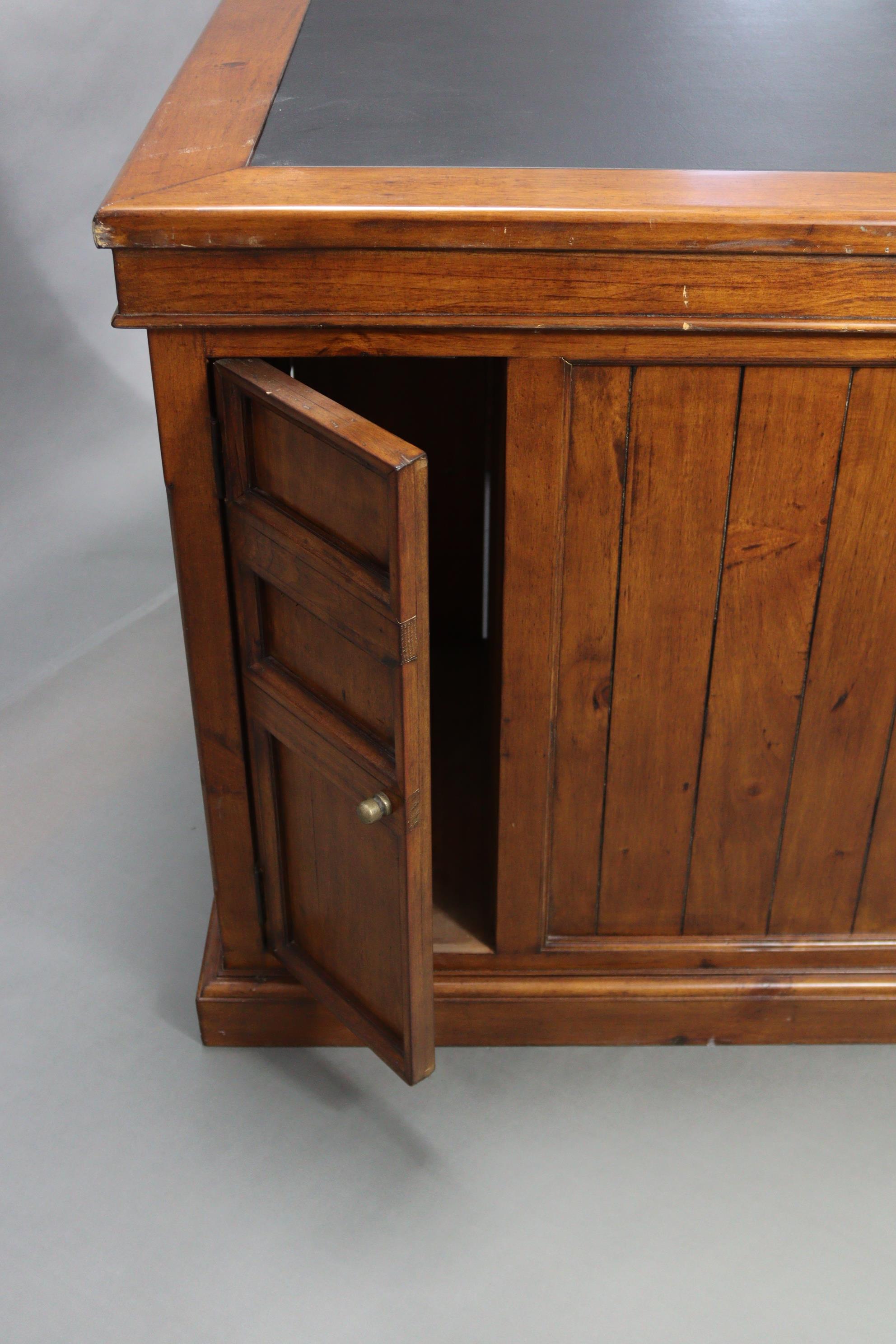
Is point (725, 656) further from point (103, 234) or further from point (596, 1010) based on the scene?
point (103, 234)

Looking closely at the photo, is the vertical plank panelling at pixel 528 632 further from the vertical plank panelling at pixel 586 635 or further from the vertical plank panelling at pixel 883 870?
the vertical plank panelling at pixel 883 870

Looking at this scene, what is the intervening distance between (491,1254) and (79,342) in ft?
8.17

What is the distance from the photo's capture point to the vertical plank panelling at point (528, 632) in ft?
5.77

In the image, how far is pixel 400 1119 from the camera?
215 centimetres

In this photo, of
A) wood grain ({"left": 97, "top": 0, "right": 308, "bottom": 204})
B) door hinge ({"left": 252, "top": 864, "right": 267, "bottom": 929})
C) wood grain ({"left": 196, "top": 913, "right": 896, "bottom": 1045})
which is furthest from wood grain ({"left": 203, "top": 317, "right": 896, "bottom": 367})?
wood grain ({"left": 196, "top": 913, "right": 896, "bottom": 1045})

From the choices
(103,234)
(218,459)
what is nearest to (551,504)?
(218,459)

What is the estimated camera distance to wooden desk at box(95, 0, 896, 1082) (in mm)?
1663

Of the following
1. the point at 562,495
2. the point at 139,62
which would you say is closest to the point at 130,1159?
the point at 562,495

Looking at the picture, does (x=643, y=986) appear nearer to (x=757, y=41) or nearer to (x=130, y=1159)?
(x=130, y=1159)

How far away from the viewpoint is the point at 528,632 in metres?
1.91

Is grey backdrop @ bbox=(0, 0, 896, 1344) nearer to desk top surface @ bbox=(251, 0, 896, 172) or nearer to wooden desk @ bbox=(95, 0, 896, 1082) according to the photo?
wooden desk @ bbox=(95, 0, 896, 1082)

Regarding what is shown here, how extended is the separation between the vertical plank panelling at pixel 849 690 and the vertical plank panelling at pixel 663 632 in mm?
149

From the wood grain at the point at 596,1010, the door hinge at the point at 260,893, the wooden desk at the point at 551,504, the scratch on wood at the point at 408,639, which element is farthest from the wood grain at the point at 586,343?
the wood grain at the point at 596,1010

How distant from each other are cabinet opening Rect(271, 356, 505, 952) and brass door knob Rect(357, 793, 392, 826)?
51 cm
